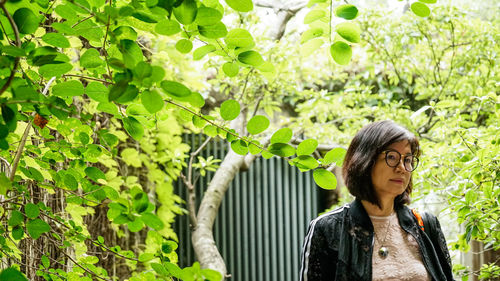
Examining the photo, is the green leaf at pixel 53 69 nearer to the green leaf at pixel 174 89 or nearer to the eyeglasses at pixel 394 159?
the green leaf at pixel 174 89

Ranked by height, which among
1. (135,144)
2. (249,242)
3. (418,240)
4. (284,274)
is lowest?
(284,274)

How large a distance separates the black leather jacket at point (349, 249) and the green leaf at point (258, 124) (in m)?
0.99

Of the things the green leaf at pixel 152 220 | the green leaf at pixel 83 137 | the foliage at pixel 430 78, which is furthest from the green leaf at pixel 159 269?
the foliage at pixel 430 78

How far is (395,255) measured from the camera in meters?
1.67

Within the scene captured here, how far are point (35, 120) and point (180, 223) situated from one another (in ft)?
12.8

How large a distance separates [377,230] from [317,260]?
0.25 m

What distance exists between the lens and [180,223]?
4.73 m

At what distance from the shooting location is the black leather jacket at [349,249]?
5.35 feet

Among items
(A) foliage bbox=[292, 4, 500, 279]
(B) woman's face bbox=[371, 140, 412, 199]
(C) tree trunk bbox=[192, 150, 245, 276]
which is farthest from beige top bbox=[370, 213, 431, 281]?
(C) tree trunk bbox=[192, 150, 245, 276]

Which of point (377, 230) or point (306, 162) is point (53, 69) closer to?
point (306, 162)

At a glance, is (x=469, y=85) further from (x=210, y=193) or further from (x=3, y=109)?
(x=3, y=109)

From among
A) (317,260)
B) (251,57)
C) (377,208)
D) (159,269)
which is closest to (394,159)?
(377,208)

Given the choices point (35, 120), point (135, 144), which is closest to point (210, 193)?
point (135, 144)

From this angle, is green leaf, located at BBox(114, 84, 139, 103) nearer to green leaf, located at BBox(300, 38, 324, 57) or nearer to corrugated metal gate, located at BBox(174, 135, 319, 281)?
green leaf, located at BBox(300, 38, 324, 57)
